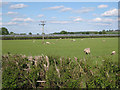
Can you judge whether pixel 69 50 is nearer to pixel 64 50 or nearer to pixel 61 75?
pixel 64 50

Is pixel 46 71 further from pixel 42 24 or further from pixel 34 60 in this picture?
pixel 42 24

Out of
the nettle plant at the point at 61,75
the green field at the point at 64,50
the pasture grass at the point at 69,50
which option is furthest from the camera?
the green field at the point at 64,50

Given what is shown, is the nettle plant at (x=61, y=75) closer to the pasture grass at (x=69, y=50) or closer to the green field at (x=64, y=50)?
the pasture grass at (x=69, y=50)

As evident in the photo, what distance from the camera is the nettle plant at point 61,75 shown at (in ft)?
11.2

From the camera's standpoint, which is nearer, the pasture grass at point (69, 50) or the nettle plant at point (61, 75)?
the nettle plant at point (61, 75)

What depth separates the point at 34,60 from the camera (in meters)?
4.22

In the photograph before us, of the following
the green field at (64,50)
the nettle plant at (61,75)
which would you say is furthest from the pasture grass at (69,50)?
the nettle plant at (61,75)

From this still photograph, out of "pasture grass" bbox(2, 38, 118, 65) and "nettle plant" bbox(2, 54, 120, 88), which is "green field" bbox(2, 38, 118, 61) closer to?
"pasture grass" bbox(2, 38, 118, 65)

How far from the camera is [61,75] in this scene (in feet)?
11.6

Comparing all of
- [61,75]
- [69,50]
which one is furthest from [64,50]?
[61,75]

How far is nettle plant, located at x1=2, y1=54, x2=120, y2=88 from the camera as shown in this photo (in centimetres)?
342

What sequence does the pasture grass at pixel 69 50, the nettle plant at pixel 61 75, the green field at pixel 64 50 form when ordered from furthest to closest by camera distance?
the green field at pixel 64 50 → the pasture grass at pixel 69 50 → the nettle plant at pixel 61 75

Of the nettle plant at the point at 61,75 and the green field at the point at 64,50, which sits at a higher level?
the green field at the point at 64,50

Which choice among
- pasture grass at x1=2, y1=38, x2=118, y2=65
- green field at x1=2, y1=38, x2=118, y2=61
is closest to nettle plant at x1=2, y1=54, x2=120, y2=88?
pasture grass at x1=2, y1=38, x2=118, y2=65
